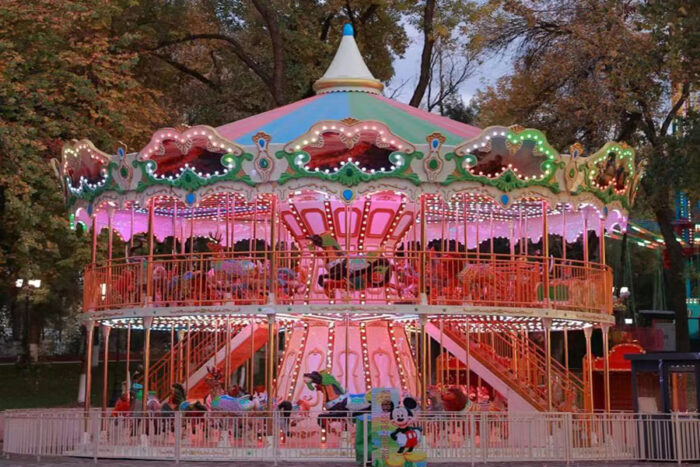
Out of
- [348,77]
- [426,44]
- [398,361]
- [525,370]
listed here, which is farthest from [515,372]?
[426,44]

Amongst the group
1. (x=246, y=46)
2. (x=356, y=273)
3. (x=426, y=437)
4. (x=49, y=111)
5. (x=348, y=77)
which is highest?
(x=246, y=46)

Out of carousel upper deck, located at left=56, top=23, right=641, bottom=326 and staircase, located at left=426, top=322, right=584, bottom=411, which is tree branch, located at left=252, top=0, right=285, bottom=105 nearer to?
carousel upper deck, located at left=56, top=23, right=641, bottom=326

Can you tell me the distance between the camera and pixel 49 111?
34.0 meters

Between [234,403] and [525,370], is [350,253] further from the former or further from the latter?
[525,370]

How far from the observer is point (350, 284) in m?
24.0

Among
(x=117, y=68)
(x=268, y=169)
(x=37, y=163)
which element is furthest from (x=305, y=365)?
(x=117, y=68)

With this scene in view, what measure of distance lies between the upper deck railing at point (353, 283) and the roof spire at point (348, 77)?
5207 millimetres

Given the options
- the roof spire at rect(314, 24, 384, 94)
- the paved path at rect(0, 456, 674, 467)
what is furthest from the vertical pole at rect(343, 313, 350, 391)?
the roof spire at rect(314, 24, 384, 94)

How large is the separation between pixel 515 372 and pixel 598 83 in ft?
44.7

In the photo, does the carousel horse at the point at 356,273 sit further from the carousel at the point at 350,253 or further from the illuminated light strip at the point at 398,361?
the illuminated light strip at the point at 398,361

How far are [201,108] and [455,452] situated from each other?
23878 millimetres

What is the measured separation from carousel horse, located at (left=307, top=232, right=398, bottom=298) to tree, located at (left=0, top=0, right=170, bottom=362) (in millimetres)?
10441

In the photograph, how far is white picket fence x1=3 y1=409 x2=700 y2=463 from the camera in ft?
68.4

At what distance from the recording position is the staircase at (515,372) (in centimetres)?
2555
